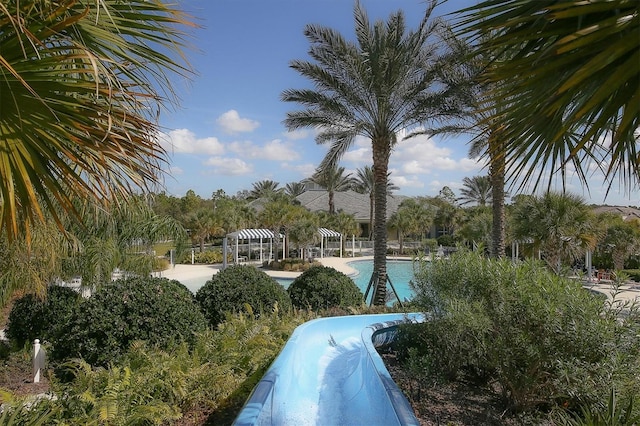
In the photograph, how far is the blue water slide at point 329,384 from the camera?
4961 millimetres

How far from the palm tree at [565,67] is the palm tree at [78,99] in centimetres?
196

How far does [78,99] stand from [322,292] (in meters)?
9.55

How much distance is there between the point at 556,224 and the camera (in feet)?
58.8

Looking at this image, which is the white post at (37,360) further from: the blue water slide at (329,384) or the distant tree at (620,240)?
the distant tree at (620,240)

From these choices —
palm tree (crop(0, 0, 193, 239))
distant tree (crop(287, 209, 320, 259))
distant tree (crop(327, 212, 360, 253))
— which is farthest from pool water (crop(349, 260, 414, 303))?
palm tree (crop(0, 0, 193, 239))

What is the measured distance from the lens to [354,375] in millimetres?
7289

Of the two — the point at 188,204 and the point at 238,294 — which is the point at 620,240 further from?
the point at 188,204

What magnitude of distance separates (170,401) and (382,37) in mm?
11188

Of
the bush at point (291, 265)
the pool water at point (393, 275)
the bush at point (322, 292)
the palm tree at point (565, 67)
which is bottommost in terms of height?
the pool water at point (393, 275)

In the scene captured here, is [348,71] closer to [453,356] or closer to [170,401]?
[453,356]

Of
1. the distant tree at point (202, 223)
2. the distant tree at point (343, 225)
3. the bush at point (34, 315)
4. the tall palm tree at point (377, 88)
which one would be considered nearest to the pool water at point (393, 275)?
the distant tree at point (343, 225)

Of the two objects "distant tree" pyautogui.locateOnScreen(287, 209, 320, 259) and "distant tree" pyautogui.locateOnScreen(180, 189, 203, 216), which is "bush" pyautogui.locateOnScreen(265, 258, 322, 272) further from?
"distant tree" pyautogui.locateOnScreen(180, 189, 203, 216)

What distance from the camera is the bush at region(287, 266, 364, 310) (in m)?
11.4

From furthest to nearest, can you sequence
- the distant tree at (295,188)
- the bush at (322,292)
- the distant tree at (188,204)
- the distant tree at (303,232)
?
the distant tree at (295,188) → the distant tree at (188,204) → the distant tree at (303,232) → the bush at (322,292)
